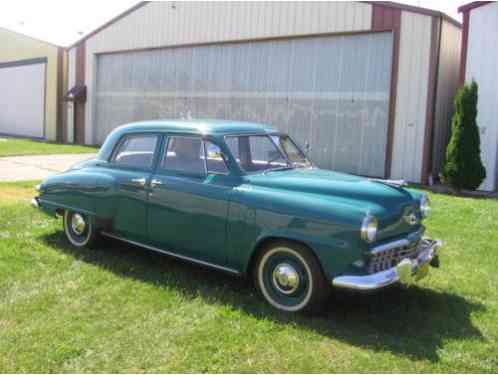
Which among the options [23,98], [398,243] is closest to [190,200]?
[398,243]

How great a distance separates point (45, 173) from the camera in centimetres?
1246

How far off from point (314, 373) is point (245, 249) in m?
1.39

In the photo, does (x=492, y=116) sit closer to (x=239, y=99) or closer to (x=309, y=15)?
(x=309, y=15)

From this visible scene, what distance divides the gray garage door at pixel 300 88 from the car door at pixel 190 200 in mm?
8518

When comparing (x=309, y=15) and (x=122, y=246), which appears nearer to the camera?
(x=122, y=246)

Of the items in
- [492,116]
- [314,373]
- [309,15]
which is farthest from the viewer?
[309,15]

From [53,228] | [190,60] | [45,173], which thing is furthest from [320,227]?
[190,60]

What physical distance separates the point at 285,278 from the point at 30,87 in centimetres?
2359

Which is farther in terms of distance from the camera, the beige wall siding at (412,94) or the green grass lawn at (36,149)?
the green grass lawn at (36,149)

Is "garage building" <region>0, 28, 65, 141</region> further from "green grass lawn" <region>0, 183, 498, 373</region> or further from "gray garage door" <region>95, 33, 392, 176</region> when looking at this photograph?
"green grass lawn" <region>0, 183, 498, 373</region>

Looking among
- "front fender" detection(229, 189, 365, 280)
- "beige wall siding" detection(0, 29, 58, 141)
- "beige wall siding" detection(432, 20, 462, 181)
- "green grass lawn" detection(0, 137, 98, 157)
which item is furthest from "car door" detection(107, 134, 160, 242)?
"beige wall siding" detection(0, 29, 58, 141)

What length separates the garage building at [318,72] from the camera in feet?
40.7

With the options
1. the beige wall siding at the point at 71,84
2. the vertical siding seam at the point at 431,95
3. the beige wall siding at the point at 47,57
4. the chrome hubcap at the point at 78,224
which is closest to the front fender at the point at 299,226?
the chrome hubcap at the point at 78,224

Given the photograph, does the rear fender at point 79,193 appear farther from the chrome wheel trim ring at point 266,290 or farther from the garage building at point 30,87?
the garage building at point 30,87
